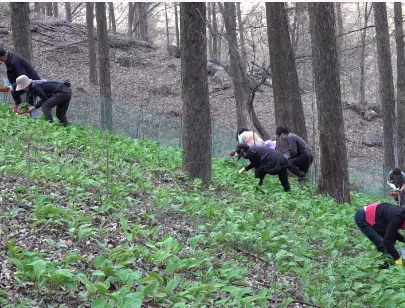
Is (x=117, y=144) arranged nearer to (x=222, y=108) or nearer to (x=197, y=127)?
(x=197, y=127)

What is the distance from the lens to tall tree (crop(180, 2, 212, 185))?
9.56m

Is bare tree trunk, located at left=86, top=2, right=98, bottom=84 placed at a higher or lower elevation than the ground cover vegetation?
higher

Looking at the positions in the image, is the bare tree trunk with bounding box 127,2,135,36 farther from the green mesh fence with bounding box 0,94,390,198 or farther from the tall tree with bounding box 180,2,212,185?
the tall tree with bounding box 180,2,212,185

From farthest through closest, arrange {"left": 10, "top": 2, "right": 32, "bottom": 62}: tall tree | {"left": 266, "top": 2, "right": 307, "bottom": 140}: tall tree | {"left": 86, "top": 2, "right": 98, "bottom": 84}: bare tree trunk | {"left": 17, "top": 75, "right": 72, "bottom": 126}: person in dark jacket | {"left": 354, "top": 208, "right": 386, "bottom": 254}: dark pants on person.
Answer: {"left": 86, "top": 2, "right": 98, "bottom": 84}: bare tree trunk < {"left": 10, "top": 2, "right": 32, "bottom": 62}: tall tree < {"left": 266, "top": 2, "right": 307, "bottom": 140}: tall tree < {"left": 17, "top": 75, "right": 72, "bottom": 126}: person in dark jacket < {"left": 354, "top": 208, "right": 386, "bottom": 254}: dark pants on person

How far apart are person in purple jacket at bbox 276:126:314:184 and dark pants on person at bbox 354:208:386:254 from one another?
444cm

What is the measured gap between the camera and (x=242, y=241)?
726 cm

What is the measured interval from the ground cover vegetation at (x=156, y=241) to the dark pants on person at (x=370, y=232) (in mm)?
122

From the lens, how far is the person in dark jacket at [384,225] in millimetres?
7844

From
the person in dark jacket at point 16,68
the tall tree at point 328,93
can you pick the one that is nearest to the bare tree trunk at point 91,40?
the person in dark jacket at point 16,68

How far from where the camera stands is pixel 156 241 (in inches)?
256

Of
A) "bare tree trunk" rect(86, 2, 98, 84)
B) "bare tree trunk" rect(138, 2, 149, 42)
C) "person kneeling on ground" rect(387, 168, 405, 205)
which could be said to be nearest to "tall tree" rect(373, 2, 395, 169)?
"person kneeling on ground" rect(387, 168, 405, 205)

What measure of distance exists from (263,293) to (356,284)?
1.65m

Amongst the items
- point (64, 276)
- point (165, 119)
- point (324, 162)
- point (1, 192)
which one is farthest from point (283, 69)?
point (64, 276)

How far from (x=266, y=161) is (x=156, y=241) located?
5.56 metres
